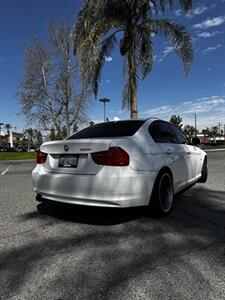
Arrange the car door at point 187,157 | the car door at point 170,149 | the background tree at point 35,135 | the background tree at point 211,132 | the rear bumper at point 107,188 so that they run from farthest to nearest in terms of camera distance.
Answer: the background tree at point 211,132, the background tree at point 35,135, the car door at point 187,157, the car door at point 170,149, the rear bumper at point 107,188

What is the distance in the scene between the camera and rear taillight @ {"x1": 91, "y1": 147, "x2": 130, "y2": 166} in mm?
4051

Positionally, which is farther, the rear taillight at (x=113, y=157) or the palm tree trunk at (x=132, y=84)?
the palm tree trunk at (x=132, y=84)

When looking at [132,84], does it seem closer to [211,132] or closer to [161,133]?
[161,133]

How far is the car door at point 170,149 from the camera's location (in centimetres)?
489

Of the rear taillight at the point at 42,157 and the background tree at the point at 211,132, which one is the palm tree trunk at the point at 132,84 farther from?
the background tree at the point at 211,132

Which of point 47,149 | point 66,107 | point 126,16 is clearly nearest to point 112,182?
point 47,149

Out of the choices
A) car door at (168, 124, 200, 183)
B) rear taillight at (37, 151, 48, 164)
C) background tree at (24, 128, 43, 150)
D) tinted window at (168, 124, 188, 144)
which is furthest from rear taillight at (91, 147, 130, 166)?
background tree at (24, 128, 43, 150)

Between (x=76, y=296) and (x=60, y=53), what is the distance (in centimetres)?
3038

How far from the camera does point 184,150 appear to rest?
5801mm

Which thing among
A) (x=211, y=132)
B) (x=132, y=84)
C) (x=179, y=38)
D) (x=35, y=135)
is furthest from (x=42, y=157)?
(x=211, y=132)

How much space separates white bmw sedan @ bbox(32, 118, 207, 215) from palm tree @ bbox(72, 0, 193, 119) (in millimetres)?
10069

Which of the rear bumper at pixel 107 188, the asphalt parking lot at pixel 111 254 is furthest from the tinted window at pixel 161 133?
the asphalt parking lot at pixel 111 254

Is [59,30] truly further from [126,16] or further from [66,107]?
[126,16]

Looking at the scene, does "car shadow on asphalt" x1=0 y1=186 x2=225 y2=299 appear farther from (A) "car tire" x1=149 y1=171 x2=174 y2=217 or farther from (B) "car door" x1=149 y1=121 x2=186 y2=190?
(B) "car door" x1=149 y1=121 x2=186 y2=190
